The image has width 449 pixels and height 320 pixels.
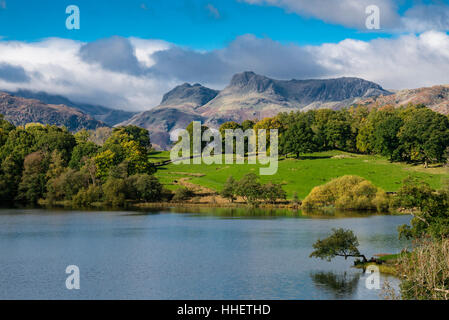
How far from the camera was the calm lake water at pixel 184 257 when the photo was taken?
3709 cm

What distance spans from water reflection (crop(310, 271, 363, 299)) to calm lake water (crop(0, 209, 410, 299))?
3.0 inches

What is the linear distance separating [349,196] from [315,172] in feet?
81.3

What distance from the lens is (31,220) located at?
85.9 meters

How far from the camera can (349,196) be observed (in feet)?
338

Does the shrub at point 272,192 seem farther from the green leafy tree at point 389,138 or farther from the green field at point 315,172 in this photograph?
the green leafy tree at point 389,138

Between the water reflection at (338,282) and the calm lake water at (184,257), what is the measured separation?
0.25 ft

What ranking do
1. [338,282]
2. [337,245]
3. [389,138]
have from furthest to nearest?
[389,138] < [337,245] < [338,282]

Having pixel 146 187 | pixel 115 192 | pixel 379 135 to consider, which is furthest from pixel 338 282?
pixel 379 135

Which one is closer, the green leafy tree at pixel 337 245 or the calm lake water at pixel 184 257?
the calm lake water at pixel 184 257

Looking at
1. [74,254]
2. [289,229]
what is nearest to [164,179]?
[289,229]

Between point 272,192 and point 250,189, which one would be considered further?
point 250,189

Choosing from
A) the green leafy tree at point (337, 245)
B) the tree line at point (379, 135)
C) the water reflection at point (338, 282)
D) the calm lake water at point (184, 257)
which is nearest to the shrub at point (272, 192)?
the calm lake water at point (184, 257)

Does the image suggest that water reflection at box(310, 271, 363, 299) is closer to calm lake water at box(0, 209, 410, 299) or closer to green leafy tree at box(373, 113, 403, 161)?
calm lake water at box(0, 209, 410, 299)

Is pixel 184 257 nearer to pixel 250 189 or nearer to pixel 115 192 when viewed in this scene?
pixel 250 189
